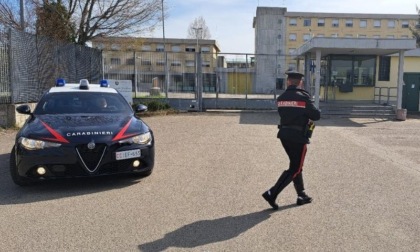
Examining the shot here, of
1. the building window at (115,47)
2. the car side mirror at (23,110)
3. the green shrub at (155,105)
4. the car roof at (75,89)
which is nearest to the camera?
the car side mirror at (23,110)

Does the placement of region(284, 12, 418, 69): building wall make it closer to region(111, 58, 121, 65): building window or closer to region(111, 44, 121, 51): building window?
region(111, 44, 121, 51): building window

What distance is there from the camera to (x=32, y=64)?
13.2 m

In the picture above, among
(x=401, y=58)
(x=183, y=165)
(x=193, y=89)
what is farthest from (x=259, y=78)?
(x=183, y=165)

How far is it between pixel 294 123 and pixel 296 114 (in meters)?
0.12

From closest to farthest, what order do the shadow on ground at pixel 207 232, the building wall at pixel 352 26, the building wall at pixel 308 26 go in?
the shadow on ground at pixel 207 232 < the building wall at pixel 308 26 < the building wall at pixel 352 26

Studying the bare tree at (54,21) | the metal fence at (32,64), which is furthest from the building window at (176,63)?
the bare tree at (54,21)

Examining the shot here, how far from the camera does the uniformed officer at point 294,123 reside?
16.3 feet

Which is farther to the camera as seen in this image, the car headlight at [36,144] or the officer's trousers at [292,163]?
the car headlight at [36,144]

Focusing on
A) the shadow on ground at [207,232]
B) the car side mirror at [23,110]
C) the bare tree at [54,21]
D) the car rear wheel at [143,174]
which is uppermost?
the bare tree at [54,21]

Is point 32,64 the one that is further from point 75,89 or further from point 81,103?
point 81,103

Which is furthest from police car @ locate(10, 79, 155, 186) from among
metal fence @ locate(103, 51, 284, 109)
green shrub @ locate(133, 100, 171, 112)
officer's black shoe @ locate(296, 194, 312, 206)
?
metal fence @ locate(103, 51, 284, 109)

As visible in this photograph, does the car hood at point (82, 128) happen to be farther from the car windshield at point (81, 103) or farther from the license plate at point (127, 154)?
the car windshield at point (81, 103)

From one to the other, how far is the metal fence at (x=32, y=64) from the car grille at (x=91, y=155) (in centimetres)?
755

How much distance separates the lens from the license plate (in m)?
5.66
